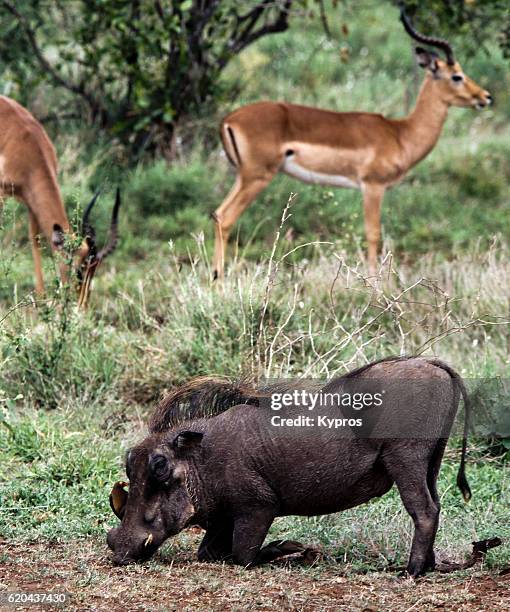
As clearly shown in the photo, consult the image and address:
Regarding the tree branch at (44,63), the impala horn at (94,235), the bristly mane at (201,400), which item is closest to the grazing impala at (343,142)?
the impala horn at (94,235)

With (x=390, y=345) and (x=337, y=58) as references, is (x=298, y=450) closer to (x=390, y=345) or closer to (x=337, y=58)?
(x=390, y=345)

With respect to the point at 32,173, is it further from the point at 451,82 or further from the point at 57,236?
the point at 451,82

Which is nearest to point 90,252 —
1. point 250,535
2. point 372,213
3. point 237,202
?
point 237,202

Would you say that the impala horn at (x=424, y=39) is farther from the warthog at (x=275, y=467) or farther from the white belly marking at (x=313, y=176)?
the warthog at (x=275, y=467)

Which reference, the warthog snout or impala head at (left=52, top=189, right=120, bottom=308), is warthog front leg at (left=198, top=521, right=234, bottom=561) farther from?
impala head at (left=52, top=189, right=120, bottom=308)

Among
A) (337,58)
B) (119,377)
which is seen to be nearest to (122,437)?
(119,377)

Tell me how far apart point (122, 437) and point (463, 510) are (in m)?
1.83

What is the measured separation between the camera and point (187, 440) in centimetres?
419

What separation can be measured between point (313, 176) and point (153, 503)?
626 centimetres

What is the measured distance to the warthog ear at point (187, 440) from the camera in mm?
4172

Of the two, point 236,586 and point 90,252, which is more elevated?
point 236,586

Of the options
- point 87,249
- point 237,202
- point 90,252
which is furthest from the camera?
point 237,202

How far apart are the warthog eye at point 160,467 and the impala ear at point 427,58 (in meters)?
7.20

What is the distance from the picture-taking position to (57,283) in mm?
6273
